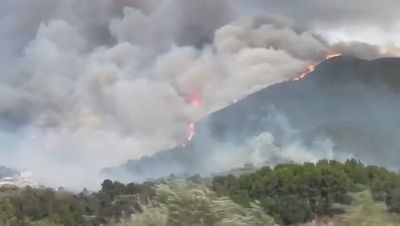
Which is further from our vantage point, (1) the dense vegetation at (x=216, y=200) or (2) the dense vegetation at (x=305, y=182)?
(2) the dense vegetation at (x=305, y=182)

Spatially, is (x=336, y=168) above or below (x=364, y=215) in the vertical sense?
above

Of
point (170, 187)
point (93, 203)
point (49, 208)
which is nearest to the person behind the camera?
point (170, 187)

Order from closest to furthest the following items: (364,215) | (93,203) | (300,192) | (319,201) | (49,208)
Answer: (364,215), (49,208), (93,203), (319,201), (300,192)

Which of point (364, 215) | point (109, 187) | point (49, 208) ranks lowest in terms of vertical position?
point (364, 215)

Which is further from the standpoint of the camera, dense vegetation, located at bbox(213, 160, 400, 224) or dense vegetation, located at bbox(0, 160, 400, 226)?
dense vegetation, located at bbox(213, 160, 400, 224)

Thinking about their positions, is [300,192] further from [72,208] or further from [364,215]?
[364,215]

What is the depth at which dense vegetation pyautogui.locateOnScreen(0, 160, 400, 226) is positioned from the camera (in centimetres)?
1198

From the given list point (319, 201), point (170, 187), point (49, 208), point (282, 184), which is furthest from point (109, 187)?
point (170, 187)

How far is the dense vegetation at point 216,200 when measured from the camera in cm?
1198

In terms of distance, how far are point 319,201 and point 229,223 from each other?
5485 cm

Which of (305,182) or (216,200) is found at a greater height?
(305,182)

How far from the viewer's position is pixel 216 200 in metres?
12.0

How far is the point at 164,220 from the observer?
1197 cm

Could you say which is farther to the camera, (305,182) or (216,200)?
(305,182)
